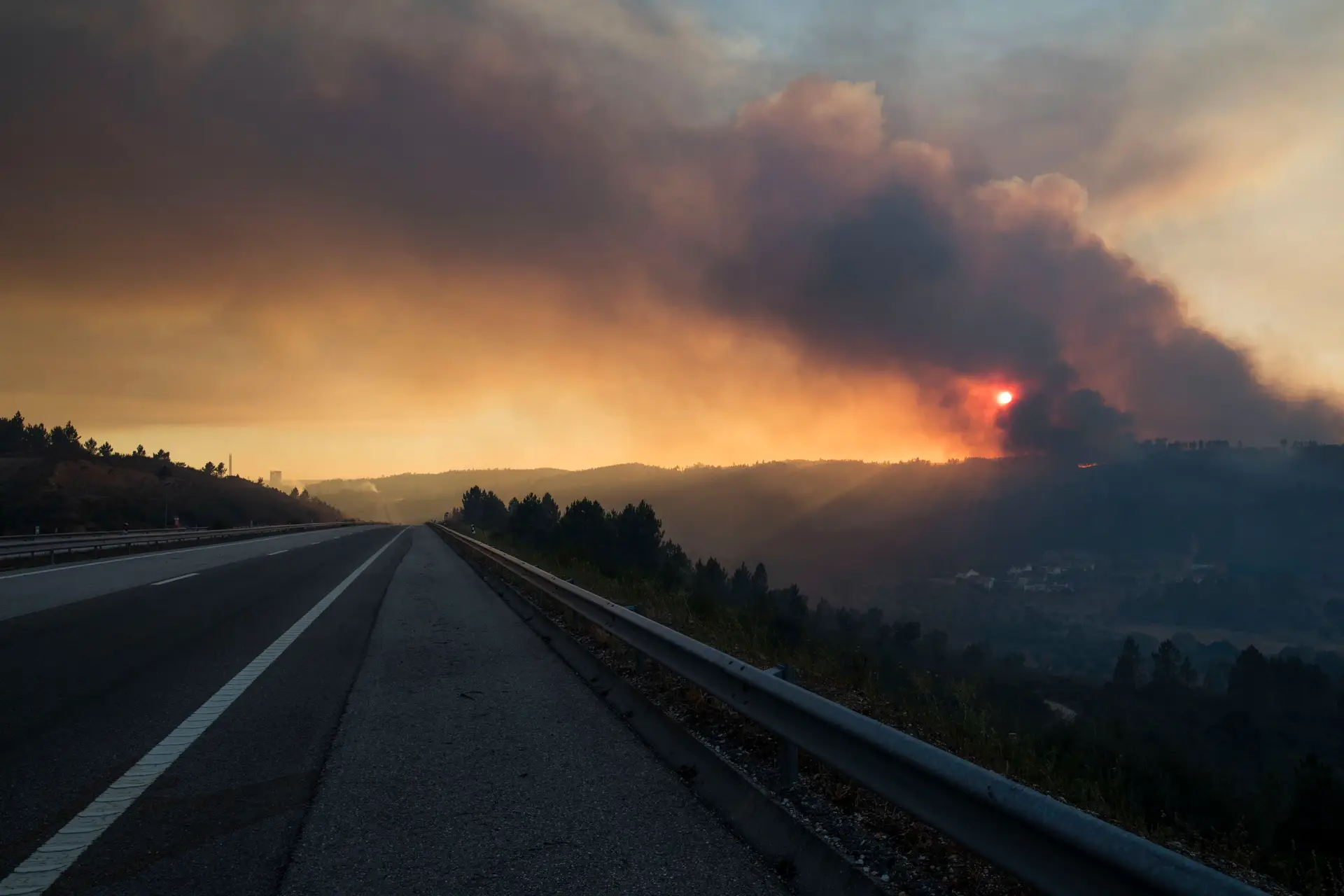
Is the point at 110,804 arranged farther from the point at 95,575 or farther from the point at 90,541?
the point at 90,541

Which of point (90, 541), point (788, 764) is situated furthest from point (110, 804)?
point (90, 541)

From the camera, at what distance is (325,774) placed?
4.61 meters

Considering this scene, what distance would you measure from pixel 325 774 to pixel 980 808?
150 inches

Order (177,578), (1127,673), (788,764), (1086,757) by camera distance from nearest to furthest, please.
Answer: (788,764) < (1086,757) < (177,578) < (1127,673)

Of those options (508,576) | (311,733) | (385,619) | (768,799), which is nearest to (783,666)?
(768,799)

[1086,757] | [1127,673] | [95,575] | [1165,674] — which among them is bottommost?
[1127,673]

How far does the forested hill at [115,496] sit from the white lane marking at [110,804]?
53969 mm

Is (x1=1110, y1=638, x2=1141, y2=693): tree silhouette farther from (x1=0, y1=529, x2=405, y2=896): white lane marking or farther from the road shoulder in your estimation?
(x1=0, y1=529, x2=405, y2=896): white lane marking

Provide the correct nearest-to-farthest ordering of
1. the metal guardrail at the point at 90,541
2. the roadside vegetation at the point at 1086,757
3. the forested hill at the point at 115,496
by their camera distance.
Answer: the roadside vegetation at the point at 1086,757, the metal guardrail at the point at 90,541, the forested hill at the point at 115,496

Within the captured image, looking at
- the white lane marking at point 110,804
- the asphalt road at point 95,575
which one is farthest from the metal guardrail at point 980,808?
the asphalt road at point 95,575

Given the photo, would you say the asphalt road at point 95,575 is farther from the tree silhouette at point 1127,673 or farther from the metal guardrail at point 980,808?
the tree silhouette at point 1127,673

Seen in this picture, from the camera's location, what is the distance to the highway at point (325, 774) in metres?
3.36

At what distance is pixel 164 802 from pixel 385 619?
25.2 feet

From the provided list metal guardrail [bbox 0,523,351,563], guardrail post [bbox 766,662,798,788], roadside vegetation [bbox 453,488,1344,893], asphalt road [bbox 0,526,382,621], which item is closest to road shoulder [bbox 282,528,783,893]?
guardrail post [bbox 766,662,798,788]
